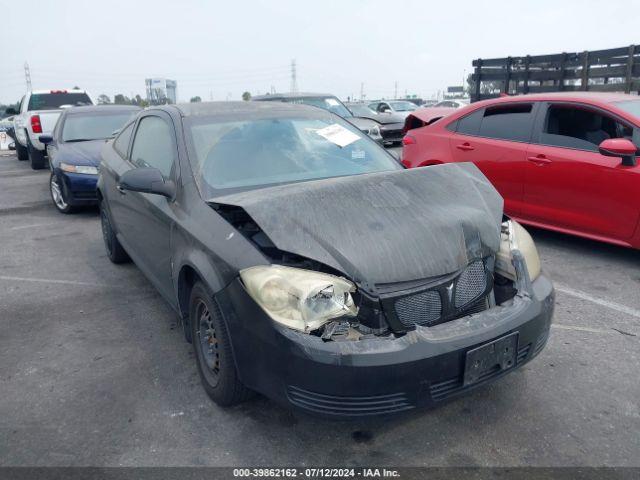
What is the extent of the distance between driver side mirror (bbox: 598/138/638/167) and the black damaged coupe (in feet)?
6.70

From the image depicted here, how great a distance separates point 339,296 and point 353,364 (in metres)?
0.31

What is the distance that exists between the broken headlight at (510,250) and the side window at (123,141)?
10.3ft

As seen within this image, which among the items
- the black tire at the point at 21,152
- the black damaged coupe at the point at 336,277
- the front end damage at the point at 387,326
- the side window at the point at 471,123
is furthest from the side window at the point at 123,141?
the black tire at the point at 21,152

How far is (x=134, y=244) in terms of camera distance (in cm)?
416

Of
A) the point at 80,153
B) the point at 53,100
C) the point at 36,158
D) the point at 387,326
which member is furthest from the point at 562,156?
the point at 53,100

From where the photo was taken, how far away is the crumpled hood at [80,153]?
→ 7398 mm

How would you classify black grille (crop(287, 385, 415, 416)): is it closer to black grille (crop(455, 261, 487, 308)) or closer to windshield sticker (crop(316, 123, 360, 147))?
black grille (crop(455, 261, 487, 308))

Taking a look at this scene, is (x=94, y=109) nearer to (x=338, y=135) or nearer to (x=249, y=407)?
(x=338, y=135)

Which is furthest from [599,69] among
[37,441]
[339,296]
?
[37,441]

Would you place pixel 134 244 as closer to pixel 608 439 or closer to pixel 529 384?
pixel 529 384

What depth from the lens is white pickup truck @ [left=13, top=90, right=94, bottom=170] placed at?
12219mm

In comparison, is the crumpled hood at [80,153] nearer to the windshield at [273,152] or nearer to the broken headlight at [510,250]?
the windshield at [273,152]

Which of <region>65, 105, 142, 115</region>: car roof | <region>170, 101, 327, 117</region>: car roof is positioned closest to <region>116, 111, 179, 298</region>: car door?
<region>170, 101, 327, 117</region>: car roof

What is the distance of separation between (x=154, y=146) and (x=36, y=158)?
439 inches
